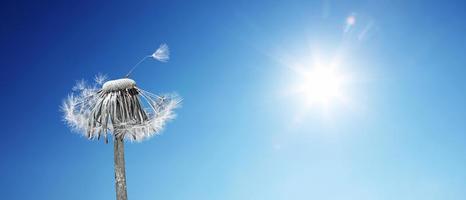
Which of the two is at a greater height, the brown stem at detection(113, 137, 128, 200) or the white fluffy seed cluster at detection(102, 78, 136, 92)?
the white fluffy seed cluster at detection(102, 78, 136, 92)

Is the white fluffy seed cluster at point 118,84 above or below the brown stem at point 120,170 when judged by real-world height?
above

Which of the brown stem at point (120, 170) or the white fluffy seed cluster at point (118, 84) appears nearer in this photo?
the brown stem at point (120, 170)

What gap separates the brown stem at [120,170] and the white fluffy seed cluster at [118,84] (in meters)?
3.57

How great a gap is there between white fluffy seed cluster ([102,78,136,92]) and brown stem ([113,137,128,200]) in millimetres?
3565

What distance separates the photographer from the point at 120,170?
1040 inches

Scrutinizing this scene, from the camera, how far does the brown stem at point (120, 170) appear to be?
86.1 feet

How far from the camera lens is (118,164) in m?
26.5

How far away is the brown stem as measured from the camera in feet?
86.1

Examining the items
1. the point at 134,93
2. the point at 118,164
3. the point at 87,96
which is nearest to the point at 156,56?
the point at 134,93

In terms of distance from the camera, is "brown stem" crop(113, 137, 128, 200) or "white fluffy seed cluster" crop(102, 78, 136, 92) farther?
"white fluffy seed cluster" crop(102, 78, 136, 92)

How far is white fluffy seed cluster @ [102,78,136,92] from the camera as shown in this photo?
96.3 ft

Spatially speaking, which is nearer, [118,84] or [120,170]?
[120,170]

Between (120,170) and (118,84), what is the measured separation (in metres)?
5.24

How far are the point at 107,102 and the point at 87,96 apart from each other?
7.22 ft
